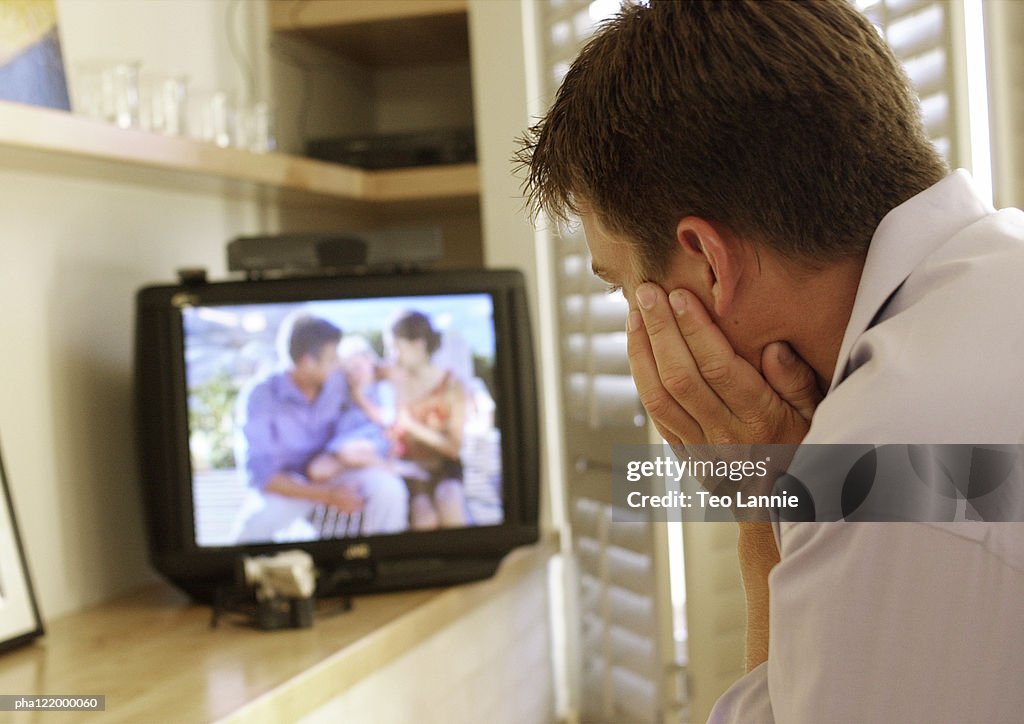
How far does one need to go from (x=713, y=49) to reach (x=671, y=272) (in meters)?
0.18

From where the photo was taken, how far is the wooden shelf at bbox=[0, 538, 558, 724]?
3.82 ft

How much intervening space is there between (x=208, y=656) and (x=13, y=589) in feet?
0.92

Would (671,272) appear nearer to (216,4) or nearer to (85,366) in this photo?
(85,366)

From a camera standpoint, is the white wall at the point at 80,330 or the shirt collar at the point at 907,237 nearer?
the shirt collar at the point at 907,237

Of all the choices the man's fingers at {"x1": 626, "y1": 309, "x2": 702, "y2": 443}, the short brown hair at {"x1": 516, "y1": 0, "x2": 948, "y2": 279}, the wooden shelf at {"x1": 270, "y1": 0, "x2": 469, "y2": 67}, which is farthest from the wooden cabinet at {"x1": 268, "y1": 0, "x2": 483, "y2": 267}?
the short brown hair at {"x1": 516, "y1": 0, "x2": 948, "y2": 279}

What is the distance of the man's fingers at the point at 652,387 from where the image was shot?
2.84 feet

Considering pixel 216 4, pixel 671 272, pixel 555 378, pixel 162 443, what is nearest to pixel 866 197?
pixel 671 272

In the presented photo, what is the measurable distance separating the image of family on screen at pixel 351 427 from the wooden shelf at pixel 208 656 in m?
0.13

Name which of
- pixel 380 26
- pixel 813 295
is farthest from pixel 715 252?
pixel 380 26

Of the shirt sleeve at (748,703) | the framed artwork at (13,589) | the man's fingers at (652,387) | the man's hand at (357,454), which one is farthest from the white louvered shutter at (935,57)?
the framed artwork at (13,589)

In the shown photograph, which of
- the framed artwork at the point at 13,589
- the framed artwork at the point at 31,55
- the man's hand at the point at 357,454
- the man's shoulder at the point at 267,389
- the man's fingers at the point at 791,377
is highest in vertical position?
the framed artwork at the point at 31,55

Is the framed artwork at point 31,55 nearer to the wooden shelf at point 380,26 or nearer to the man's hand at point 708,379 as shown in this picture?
the wooden shelf at point 380,26

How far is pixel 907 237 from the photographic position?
2.19 ft

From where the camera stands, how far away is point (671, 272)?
0.78 metres
